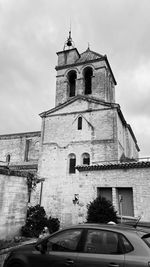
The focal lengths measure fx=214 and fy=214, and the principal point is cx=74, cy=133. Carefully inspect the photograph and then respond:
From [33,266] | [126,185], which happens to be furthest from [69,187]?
[33,266]

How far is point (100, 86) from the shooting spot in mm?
22141

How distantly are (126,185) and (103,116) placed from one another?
28.8ft

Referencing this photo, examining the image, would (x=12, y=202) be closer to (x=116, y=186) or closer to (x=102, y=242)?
(x=116, y=186)

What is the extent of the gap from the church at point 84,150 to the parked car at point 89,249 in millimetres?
8090

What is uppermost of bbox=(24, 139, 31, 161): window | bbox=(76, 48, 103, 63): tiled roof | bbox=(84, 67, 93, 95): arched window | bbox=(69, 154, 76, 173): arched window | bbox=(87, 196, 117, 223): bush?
bbox=(76, 48, 103, 63): tiled roof

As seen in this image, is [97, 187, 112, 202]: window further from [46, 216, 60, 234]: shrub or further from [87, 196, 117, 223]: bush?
[46, 216, 60, 234]: shrub

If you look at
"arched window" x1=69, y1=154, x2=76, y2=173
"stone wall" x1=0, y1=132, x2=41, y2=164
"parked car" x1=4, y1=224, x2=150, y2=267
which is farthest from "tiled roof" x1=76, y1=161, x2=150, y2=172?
"stone wall" x1=0, y1=132, x2=41, y2=164

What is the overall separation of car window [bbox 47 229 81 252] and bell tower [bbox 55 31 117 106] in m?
18.0

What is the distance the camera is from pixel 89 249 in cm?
377

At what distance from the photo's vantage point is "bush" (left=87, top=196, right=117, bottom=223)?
10906 mm

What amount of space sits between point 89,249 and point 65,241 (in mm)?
584

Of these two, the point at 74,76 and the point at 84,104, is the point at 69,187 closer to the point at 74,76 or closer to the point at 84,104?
the point at 84,104

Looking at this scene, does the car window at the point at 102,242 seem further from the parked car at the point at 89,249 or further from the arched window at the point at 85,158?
the arched window at the point at 85,158

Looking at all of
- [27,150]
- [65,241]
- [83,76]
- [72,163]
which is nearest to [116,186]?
[72,163]
